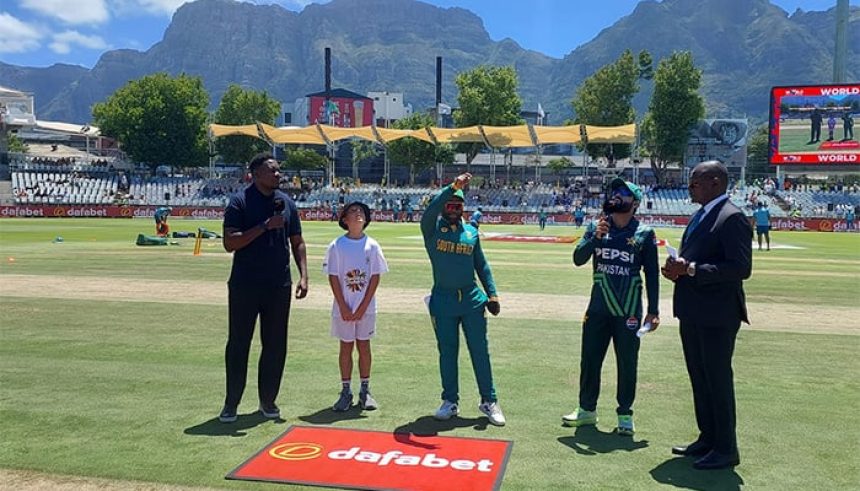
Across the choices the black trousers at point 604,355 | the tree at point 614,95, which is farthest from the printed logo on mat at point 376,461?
the tree at point 614,95

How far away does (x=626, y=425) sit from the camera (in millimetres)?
5984

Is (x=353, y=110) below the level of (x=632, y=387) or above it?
above

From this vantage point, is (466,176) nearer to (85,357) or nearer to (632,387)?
(632,387)

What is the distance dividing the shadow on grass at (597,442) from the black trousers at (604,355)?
0.74ft

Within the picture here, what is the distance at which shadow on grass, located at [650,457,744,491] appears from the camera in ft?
16.1

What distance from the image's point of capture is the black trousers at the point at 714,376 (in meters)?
5.09

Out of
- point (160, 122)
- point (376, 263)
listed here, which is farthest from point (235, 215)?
point (160, 122)

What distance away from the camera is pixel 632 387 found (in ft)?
19.4

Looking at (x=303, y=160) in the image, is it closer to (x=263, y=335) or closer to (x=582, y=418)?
(x=263, y=335)

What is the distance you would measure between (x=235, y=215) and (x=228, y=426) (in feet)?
6.24

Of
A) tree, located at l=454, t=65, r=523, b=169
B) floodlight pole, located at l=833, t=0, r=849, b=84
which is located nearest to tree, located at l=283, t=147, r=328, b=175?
tree, located at l=454, t=65, r=523, b=169

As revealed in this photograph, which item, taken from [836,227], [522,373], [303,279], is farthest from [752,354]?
[836,227]

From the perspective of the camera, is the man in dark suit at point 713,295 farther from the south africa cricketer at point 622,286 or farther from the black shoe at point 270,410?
the black shoe at point 270,410

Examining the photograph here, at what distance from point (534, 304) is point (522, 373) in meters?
5.23
